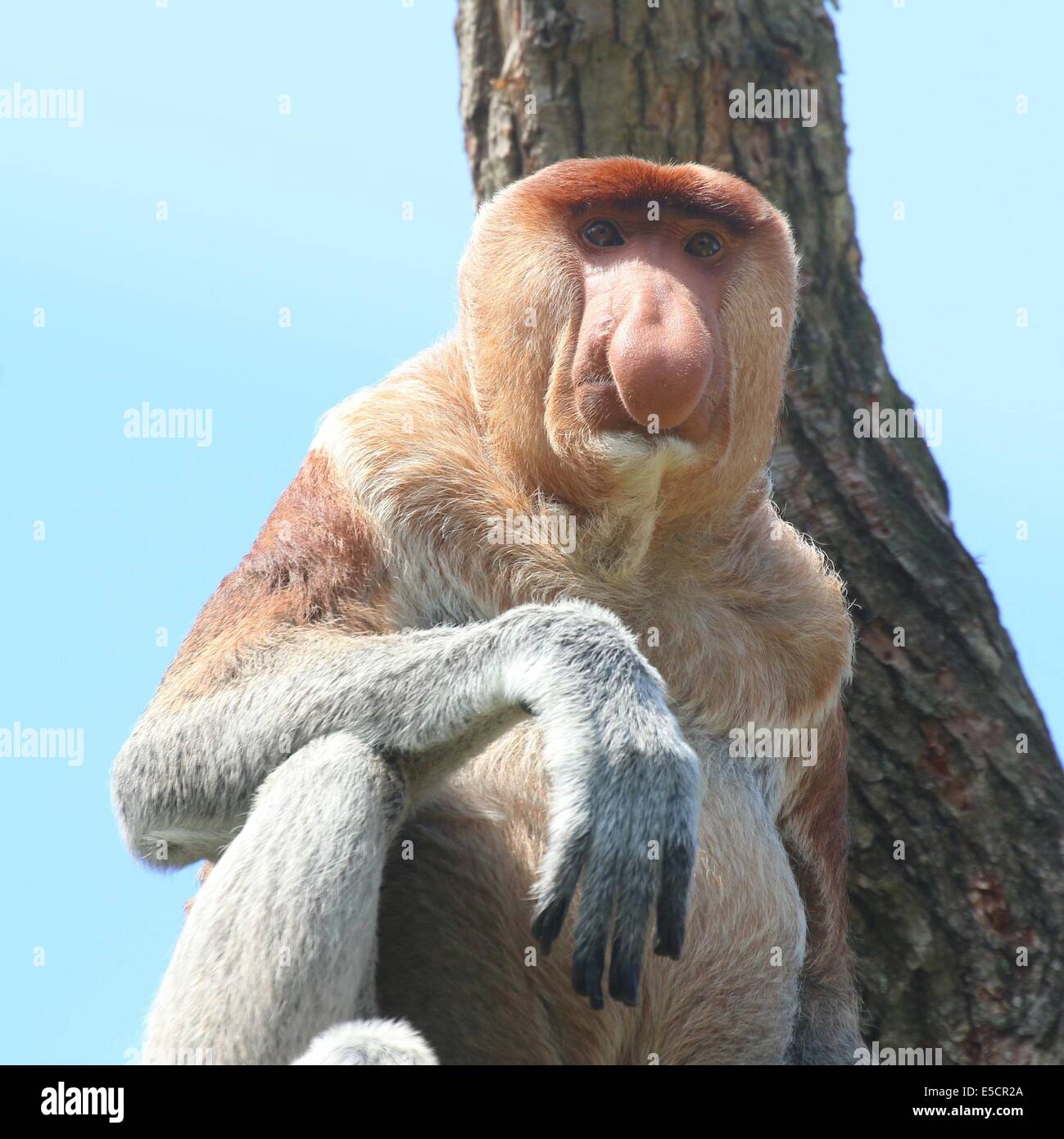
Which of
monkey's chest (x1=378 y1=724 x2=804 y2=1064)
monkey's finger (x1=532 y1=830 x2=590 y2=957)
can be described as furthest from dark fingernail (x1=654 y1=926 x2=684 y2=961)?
monkey's chest (x1=378 y1=724 x2=804 y2=1064)

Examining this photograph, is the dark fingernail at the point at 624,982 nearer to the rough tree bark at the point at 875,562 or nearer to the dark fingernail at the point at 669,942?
the dark fingernail at the point at 669,942

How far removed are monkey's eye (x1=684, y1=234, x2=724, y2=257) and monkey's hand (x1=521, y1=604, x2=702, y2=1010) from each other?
4.12ft

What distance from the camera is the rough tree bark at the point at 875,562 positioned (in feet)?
17.9

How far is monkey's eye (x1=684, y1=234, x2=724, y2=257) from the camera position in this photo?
13.6 ft

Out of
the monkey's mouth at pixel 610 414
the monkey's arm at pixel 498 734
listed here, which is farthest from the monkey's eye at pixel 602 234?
the monkey's arm at pixel 498 734

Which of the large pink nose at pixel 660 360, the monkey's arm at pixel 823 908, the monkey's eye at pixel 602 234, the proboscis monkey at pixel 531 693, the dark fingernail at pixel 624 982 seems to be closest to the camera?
the dark fingernail at pixel 624 982

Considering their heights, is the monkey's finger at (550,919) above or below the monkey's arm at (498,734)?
below

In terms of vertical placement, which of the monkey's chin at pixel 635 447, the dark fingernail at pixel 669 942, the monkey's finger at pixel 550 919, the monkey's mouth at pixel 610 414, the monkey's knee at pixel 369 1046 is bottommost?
the monkey's knee at pixel 369 1046

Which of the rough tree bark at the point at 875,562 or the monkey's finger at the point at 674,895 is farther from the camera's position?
the rough tree bark at the point at 875,562

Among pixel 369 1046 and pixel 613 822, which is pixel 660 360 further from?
pixel 369 1046

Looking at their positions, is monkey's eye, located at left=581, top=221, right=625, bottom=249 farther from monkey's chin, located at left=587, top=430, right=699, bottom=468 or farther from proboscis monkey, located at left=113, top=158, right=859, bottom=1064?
monkey's chin, located at left=587, top=430, right=699, bottom=468

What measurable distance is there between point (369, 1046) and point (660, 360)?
169cm
